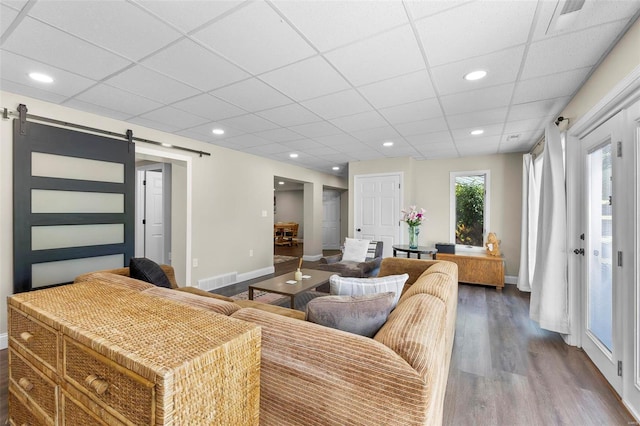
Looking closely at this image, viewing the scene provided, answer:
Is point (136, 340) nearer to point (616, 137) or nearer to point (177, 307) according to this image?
point (177, 307)

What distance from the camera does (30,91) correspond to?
2.54m

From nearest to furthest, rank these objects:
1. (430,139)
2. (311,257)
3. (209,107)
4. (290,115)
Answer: (209,107) → (290,115) → (430,139) → (311,257)

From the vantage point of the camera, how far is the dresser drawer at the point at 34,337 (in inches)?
45.1

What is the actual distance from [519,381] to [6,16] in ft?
13.7

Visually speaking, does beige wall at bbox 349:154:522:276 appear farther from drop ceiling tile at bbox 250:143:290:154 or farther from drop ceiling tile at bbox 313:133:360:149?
drop ceiling tile at bbox 250:143:290:154

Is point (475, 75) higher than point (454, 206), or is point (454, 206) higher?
point (475, 75)

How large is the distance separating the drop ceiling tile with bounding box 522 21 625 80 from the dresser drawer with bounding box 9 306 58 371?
311 centimetres

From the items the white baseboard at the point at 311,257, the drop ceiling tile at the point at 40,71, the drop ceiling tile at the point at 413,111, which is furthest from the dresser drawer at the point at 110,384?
the white baseboard at the point at 311,257

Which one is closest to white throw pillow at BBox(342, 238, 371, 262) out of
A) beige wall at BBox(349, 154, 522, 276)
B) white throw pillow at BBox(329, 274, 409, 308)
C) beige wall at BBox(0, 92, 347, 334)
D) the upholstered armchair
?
the upholstered armchair

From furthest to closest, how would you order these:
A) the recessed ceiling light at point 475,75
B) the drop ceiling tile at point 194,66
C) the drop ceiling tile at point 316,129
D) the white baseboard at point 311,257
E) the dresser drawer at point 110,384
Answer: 1. the white baseboard at point 311,257
2. the drop ceiling tile at point 316,129
3. the recessed ceiling light at point 475,75
4. the drop ceiling tile at point 194,66
5. the dresser drawer at point 110,384

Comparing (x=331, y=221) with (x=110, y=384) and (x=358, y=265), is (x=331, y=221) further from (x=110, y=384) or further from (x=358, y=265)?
(x=110, y=384)

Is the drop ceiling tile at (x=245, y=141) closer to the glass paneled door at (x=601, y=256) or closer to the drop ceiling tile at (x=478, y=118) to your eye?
the drop ceiling tile at (x=478, y=118)

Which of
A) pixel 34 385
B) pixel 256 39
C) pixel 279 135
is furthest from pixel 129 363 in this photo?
pixel 279 135

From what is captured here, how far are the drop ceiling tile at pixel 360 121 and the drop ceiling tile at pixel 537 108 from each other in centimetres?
Result: 140
